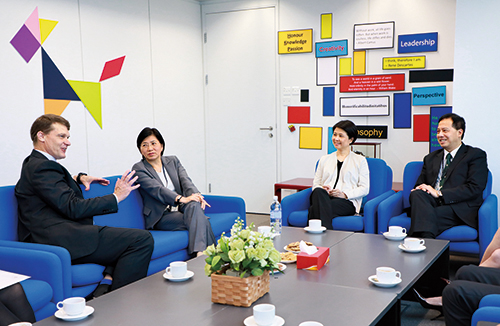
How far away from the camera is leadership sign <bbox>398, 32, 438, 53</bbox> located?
5.28 meters

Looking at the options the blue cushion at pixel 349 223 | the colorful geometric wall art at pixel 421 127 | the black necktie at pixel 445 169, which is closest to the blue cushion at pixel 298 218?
the blue cushion at pixel 349 223

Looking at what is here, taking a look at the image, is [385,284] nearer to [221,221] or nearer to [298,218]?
[221,221]

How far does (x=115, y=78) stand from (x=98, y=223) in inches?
94.3

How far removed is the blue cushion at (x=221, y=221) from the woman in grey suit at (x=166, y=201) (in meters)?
0.15

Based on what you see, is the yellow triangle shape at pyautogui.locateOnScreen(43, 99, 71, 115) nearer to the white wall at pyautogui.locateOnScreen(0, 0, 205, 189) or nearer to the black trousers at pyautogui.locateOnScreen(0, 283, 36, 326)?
the white wall at pyautogui.locateOnScreen(0, 0, 205, 189)

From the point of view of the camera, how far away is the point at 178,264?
8.02ft

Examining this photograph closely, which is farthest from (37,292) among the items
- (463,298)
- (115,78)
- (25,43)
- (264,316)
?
(115,78)

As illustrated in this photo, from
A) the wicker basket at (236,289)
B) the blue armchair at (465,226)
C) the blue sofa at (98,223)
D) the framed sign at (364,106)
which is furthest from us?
the framed sign at (364,106)

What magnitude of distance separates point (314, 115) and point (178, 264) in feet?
13.0

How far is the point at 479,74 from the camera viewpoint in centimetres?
430

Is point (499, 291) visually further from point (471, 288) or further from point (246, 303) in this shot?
point (246, 303)

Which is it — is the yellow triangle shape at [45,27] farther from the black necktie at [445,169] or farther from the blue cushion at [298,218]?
the black necktie at [445,169]

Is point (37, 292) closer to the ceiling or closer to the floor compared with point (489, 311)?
closer to the floor

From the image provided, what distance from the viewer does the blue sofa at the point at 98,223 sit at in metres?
2.69
